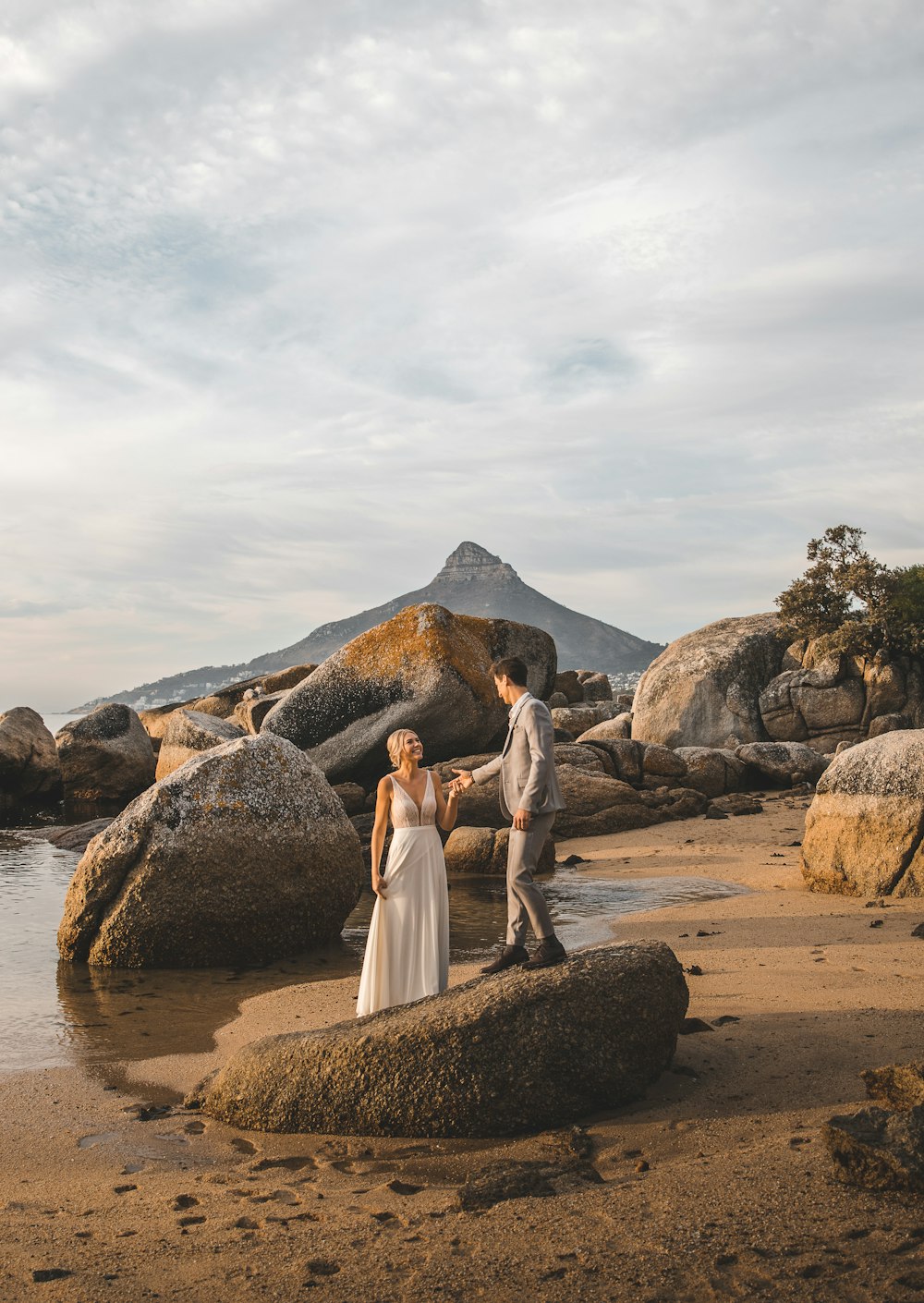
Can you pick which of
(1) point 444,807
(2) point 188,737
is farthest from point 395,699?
(1) point 444,807

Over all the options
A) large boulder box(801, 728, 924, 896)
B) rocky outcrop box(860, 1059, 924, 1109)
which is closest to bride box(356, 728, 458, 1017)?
rocky outcrop box(860, 1059, 924, 1109)

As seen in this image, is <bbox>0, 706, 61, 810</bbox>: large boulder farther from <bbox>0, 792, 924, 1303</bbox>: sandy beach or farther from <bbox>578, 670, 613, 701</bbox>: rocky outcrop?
<bbox>0, 792, 924, 1303</bbox>: sandy beach

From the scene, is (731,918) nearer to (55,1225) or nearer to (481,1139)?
(481,1139)

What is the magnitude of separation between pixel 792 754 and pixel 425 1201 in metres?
19.4

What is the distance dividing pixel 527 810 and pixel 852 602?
80.0 ft

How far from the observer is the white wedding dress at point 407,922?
301 inches

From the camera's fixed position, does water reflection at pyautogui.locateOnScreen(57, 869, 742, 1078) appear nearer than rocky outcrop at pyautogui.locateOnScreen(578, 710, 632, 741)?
Yes

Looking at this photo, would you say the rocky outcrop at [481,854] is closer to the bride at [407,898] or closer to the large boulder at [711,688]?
the bride at [407,898]

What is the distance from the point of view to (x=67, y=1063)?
25.2 feet

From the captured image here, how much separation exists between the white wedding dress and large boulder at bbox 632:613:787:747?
2054 cm

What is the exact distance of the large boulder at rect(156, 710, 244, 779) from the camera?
2223 cm

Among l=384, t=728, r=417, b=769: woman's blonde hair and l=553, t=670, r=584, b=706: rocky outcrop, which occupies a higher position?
l=553, t=670, r=584, b=706: rocky outcrop

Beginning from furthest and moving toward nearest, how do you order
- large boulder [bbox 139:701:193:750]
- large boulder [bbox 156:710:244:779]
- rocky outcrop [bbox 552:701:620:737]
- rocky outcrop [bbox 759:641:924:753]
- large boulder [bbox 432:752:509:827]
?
large boulder [bbox 139:701:193:750]
rocky outcrop [bbox 552:701:620:737]
rocky outcrop [bbox 759:641:924:753]
large boulder [bbox 156:710:244:779]
large boulder [bbox 432:752:509:827]

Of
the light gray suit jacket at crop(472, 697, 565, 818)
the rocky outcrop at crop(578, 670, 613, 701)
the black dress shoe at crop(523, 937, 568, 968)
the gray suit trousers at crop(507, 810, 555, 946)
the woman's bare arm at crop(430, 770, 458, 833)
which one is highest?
the rocky outcrop at crop(578, 670, 613, 701)
